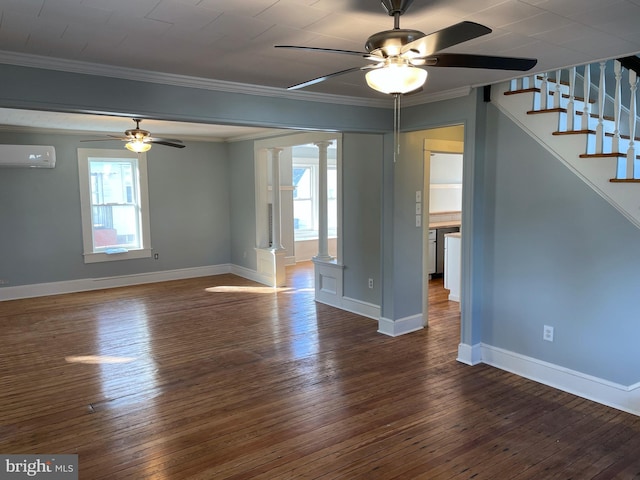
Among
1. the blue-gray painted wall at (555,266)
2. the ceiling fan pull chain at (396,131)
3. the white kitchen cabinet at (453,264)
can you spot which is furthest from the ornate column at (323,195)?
the blue-gray painted wall at (555,266)

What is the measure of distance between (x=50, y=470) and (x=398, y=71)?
2.82 meters

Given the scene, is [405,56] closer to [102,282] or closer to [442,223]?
[442,223]

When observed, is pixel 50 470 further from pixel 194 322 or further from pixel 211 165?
pixel 211 165

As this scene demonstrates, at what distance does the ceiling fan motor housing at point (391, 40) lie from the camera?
179cm

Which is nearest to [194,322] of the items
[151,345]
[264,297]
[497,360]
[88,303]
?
[151,345]

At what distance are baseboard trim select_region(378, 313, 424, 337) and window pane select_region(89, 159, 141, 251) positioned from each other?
4.56 m

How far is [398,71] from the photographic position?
1949 millimetres

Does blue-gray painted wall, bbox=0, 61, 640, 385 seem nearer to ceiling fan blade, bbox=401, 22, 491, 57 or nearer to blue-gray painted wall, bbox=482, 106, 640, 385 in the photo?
blue-gray painted wall, bbox=482, 106, 640, 385

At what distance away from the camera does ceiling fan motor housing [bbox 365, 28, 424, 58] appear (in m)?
1.79

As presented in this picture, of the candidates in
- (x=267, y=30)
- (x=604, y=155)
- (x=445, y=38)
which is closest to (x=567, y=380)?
(x=604, y=155)

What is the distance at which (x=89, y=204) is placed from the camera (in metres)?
6.95

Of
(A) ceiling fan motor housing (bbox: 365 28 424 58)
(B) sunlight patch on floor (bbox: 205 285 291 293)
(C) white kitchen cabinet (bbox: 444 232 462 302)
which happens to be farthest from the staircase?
(B) sunlight patch on floor (bbox: 205 285 291 293)

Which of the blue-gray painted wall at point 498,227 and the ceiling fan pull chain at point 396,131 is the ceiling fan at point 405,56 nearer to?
the blue-gray painted wall at point 498,227

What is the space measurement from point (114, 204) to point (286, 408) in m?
5.33
